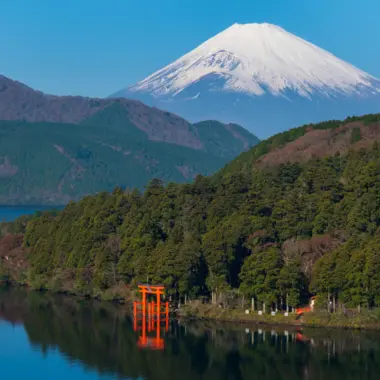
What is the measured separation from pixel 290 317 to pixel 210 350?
617cm

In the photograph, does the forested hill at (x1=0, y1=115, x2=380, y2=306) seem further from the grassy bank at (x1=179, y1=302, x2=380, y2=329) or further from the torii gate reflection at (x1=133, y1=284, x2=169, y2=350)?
the torii gate reflection at (x1=133, y1=284, x2=169, y2=350)

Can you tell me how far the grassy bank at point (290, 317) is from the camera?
4950 cm

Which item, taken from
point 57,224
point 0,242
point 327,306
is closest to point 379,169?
point 327,306

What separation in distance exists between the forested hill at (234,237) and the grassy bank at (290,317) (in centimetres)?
75

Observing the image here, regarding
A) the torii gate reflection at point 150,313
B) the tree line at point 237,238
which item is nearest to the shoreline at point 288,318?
the tree line at point 237,238

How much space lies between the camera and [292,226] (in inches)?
2307

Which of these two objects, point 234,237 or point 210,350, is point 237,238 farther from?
point 210,350

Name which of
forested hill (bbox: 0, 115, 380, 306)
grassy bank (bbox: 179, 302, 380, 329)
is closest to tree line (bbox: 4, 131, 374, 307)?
forested hill (bbox: 0, 115, 380, 306)

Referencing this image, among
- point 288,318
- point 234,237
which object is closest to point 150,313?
point 234,237

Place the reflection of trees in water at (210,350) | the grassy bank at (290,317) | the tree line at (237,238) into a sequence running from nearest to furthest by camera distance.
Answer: the reflection of trees in water at (210,350), the grassy bank at (290,317), the tree line at (237,238)

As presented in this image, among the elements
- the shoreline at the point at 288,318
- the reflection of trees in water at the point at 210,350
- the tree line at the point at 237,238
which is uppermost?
the tree line at the point at 237,238

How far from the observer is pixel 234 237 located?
56844mm

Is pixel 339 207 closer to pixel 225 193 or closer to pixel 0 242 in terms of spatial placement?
pixel 225 193

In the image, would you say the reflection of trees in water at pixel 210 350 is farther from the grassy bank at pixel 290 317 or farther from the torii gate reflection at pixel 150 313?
the grassy bank at pixel 290 317
